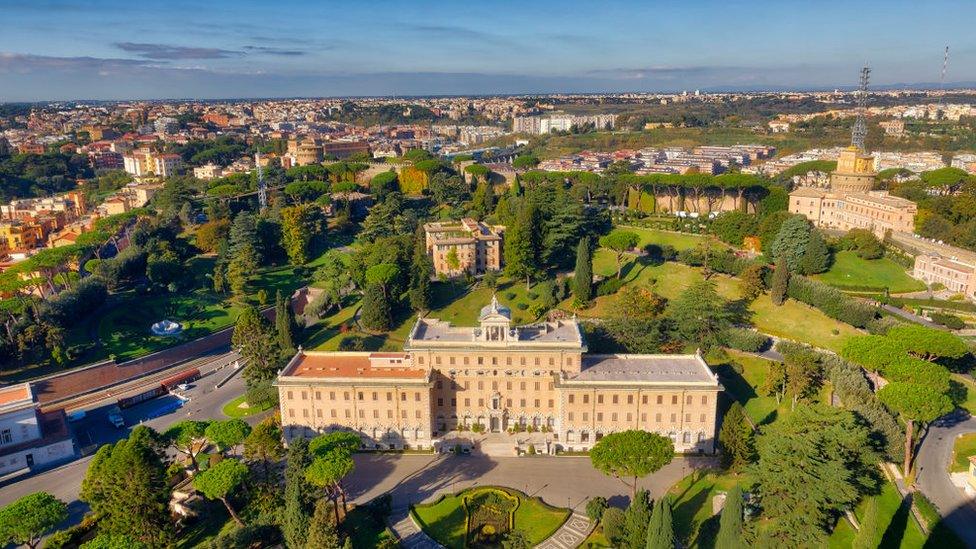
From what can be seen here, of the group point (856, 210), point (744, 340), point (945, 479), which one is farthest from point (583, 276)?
point (856, 210)

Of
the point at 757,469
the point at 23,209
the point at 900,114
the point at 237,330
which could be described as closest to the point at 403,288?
the point at 237,330

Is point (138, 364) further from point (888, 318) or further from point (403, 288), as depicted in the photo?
point (888, 318)

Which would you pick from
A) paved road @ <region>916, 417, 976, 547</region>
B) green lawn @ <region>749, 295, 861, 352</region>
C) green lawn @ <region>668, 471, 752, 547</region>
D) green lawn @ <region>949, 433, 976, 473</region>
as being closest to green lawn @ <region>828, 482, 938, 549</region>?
paved road @ <region>916, 417, 976, 547</region>

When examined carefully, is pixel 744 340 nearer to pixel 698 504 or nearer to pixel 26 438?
pixel 698 504

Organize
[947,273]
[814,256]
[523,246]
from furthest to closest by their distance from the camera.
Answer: [523,246], [814,256], [947,273]

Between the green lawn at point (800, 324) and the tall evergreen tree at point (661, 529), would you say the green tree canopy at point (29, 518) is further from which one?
the green lawn at point (800, 324)

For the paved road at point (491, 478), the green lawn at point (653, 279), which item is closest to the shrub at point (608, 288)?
the green lawn at point (653, 279)
